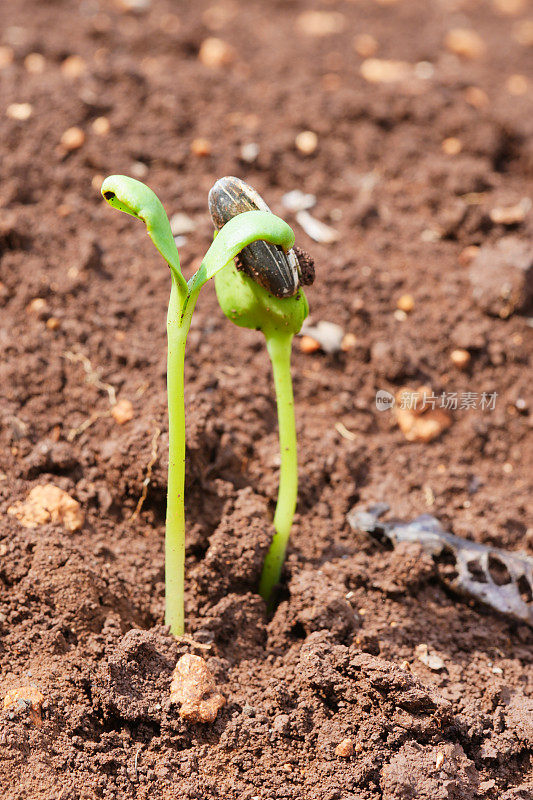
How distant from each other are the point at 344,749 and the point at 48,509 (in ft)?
2.15

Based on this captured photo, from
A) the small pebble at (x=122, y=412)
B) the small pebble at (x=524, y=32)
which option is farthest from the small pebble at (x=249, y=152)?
the small pebble at (x=524, y=32)

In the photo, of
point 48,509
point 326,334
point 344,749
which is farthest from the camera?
point 326,334

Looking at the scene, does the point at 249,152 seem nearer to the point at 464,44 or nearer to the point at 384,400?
the point at 384,400

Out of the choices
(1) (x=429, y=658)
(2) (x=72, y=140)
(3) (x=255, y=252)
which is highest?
(3) (x=255, y=252)

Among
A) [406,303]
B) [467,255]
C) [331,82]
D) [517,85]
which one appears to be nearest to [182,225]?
[406,303]

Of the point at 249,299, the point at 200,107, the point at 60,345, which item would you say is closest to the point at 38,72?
the point at 200,107

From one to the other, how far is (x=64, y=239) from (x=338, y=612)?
1194 millimetres

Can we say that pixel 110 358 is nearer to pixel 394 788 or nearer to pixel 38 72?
pixel 394 788

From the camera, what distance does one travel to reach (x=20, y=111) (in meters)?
2.17

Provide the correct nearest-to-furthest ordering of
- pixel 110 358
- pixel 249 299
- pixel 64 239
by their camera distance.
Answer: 1. pixel 249 299
2. pixel 110 358
3. pixel 64 239

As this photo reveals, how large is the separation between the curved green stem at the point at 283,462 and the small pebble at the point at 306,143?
3.85ft

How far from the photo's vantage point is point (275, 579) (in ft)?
4.53

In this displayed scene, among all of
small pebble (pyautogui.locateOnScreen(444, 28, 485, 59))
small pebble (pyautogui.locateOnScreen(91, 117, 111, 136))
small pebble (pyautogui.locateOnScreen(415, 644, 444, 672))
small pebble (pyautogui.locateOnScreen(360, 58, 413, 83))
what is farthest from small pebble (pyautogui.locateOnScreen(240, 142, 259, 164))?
small pebble (pyautogui.locateOnScreen(415, 644, 444, 672))

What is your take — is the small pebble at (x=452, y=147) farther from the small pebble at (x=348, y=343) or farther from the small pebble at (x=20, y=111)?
the small pebble at (x=20, y=111)
